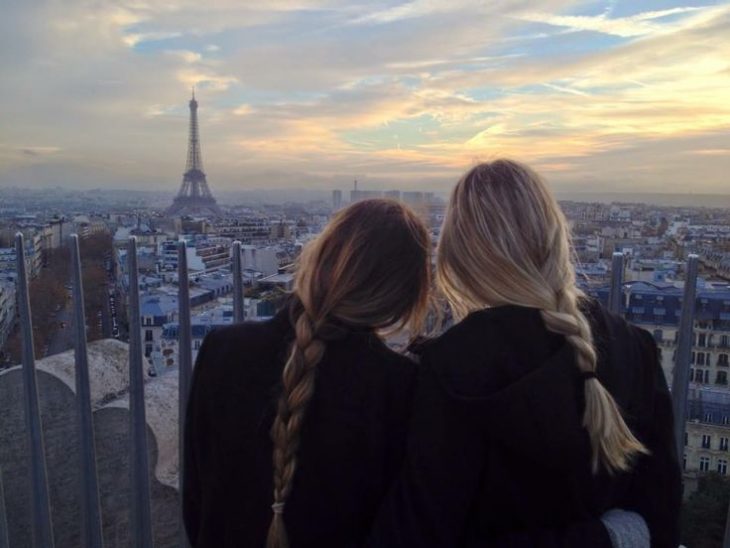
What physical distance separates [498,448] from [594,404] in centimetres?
20

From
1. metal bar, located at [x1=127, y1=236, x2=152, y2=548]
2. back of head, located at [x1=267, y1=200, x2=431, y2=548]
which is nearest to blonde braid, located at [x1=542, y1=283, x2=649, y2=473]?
back of head, located at [x1=267, y1=200, x2=431, y2=548]

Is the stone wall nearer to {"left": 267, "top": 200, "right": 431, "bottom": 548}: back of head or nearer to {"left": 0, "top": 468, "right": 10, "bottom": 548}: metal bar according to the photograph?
{"left": 0, "top": 468, "right": 10, "bottom": 548}: metal bar

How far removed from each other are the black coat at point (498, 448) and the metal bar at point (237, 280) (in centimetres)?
110

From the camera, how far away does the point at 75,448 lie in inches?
108

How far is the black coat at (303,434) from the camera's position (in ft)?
4.45

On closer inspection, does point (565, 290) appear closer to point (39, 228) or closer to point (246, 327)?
point (246, 327)

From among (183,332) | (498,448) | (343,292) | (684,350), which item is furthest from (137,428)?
(684,350)

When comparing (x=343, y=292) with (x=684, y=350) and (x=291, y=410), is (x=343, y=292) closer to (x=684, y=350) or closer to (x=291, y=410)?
(x=291, y=410)

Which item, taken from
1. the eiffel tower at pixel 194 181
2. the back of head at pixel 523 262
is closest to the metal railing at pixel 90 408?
the back of head at pixel 523 262

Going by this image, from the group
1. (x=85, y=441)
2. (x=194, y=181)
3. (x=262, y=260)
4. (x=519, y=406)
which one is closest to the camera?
(x=519, y=406)

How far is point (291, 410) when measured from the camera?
1.33m

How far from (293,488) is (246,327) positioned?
368 millimetres

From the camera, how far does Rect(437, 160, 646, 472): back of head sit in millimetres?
1253

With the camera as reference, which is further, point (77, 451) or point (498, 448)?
point (77, 451)
